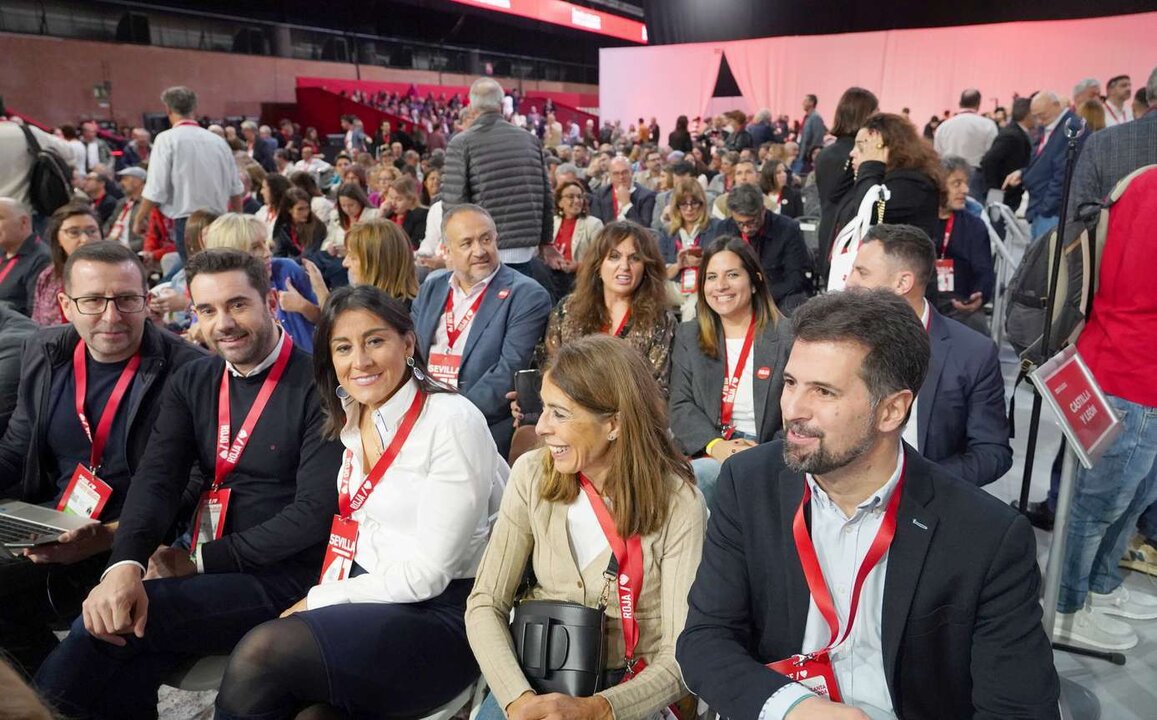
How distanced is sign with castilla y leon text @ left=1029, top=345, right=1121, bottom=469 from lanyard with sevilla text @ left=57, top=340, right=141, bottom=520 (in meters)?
2.59

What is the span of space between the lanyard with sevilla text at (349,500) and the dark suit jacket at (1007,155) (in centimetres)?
678

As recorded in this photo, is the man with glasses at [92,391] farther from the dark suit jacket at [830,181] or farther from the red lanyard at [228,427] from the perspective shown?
the dark suit jacket at [830,181]

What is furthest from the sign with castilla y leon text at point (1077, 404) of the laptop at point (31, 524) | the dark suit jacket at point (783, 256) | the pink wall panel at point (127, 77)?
the pink wall panel at point (127, 77)

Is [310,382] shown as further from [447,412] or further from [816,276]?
[816,276]

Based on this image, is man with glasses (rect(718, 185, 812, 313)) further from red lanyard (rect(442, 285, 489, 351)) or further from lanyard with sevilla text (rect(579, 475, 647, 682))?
lanyard with sevilla text (rect(579, 475, 647, 682))

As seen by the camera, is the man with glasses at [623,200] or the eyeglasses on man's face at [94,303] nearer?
the eyeglasses on man's face at [94,303]

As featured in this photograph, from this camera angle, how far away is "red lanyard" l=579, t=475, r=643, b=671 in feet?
6.01

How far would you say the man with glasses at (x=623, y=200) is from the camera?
7113 mm

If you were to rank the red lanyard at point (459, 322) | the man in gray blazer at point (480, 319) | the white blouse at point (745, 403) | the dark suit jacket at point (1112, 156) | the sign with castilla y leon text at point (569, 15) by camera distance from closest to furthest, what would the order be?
1. the dark suit jacket at point (1112, 156)
2. the white blouse at point (745, 403)
3. the man in gray blazer at point (480, 319)
4. the red lanyard at point (459, 322)
5. the sign with castilla y leon text at point (569, 15)

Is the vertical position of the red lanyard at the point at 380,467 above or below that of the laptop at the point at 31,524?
above

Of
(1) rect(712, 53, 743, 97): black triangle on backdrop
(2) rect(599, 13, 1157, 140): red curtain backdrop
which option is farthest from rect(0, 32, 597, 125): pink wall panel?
(1) rect(712, 53, 743, 97): black triangle on backdrop

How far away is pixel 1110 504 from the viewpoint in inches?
107

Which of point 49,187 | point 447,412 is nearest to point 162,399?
point 447,412

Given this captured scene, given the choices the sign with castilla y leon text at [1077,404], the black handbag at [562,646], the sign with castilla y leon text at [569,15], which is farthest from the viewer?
the sign with castilla y leon text at [569,15]
